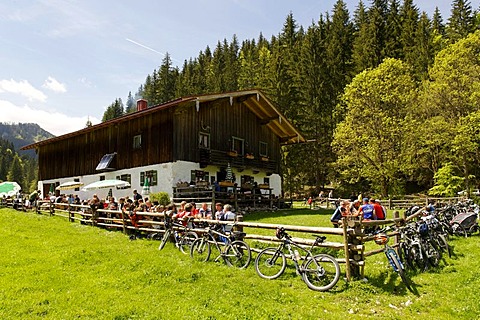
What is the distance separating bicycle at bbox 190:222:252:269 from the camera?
31.9ft

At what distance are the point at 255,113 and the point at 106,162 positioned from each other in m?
12.2

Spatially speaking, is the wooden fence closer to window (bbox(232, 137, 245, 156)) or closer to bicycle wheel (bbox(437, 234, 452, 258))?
bicycle wheel (bbox(437, 234, 452, 258))

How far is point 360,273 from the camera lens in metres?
8.05

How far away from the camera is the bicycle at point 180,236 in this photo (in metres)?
11.3

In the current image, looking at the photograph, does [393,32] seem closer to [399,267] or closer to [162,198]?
[162,198]

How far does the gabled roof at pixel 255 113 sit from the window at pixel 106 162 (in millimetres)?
2228

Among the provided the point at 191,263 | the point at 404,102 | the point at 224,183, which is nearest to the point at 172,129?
the point at 224,183

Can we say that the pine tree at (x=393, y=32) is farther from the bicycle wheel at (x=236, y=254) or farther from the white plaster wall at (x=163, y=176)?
the bicycle wheel at (x=236, y=254)

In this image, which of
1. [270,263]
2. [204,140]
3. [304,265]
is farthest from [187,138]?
[304,265]

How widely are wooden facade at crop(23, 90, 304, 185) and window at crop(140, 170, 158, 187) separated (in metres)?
0.66

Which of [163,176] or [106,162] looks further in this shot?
[106,162]

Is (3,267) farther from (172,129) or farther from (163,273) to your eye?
(172,129)

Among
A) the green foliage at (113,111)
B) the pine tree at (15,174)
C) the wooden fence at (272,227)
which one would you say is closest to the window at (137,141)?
the wooden fence at (272,227)

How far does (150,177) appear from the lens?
78.0 feet
